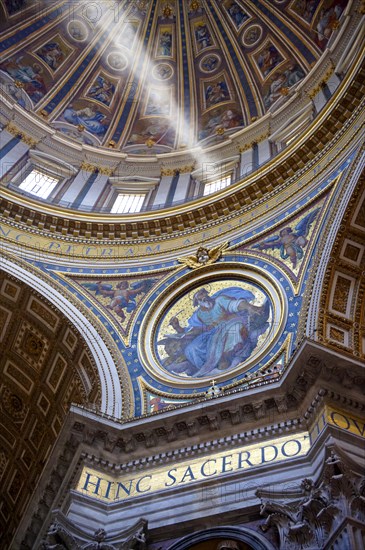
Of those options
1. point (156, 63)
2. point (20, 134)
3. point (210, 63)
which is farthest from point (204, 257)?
point (156, 63)

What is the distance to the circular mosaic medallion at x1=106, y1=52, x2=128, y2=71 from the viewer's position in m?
32.4

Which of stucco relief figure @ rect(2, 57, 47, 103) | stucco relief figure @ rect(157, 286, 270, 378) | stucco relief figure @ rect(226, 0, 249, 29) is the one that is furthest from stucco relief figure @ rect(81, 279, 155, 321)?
stucco relief figure @ rect(226, 0, 249, 29)

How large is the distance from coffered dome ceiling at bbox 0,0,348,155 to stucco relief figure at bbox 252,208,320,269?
30.0 ft

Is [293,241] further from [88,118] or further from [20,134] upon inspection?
[88,118]

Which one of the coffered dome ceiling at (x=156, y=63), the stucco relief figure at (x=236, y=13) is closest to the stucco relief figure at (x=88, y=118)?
the coffered dome ceiling at (x=156, y=63)

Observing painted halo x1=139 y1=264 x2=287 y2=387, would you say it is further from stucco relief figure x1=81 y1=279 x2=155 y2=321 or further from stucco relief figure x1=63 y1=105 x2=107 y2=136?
stucco relief figure x1=63 y1=105 x2=107 y2=136

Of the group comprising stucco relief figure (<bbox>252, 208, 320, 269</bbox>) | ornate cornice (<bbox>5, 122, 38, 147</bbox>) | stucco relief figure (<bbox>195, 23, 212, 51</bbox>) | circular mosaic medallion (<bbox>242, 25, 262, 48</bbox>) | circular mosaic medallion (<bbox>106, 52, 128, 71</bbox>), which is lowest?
stucco relief figure (<bbox>252, 208, 320, 269</bbox>)

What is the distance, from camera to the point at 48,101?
98.8ft

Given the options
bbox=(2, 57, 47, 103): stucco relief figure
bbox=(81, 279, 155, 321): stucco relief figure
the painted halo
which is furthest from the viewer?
bbox=(2, 57, 47, 103): stucco relief figure

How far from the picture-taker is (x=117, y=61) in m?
32.5

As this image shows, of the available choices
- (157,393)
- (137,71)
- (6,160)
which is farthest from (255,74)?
(157,393)

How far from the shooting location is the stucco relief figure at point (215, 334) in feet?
59.2

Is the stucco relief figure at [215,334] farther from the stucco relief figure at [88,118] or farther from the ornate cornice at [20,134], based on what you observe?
the stucco relief figure at [88,118]

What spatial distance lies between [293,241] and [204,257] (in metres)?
2.86
